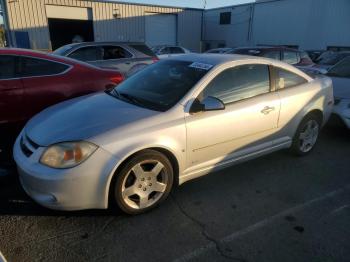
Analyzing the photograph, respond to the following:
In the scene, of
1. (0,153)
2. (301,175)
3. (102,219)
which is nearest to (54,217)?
(102,219)

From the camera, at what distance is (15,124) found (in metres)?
4.29

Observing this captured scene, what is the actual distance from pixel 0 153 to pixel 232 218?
3115 millimetres

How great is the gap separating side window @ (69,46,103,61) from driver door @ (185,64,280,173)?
17.7 feet

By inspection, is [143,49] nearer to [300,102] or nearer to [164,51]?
[300,102]

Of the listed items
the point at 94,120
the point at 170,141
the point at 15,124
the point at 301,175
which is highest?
the point at 94,120

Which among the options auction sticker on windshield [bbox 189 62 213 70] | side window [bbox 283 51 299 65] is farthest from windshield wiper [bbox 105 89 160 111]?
side window [bbox 283 51 299 65]

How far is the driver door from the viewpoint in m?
3.26

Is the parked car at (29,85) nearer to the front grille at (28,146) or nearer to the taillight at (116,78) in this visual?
the taillight at (116,78)

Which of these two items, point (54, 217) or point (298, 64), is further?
point (298, 64)

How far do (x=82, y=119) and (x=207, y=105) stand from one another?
1.25 m

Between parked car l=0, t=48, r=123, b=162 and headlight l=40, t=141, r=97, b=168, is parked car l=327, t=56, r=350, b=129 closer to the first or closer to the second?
parked car l=0, t=48, r=123, b=162

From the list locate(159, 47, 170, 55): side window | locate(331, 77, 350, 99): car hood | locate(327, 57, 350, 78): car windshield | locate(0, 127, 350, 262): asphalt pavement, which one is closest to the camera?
locate(0, 127, 350, 262): asphalt pavement

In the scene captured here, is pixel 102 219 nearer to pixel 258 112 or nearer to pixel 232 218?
pixel 232 218

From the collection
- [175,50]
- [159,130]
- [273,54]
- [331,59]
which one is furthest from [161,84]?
[175,50]
